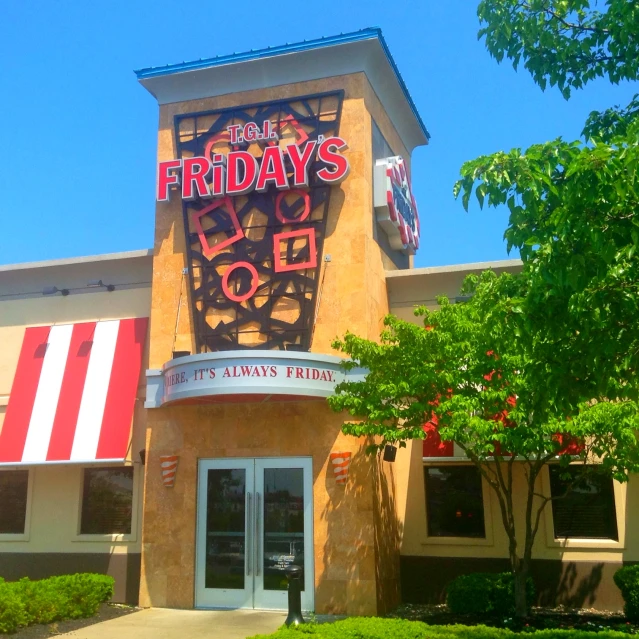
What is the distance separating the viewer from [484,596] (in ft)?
41.7

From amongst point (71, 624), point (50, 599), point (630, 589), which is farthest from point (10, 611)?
point (630, 589)

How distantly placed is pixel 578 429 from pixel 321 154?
789cm

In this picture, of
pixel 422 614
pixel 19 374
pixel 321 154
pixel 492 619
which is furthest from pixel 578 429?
pixel 19 374

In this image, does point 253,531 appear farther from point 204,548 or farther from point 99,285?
point 99,285

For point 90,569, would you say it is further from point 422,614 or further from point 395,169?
point 395,169

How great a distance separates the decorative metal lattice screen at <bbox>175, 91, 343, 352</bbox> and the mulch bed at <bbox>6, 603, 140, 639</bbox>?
210 inches

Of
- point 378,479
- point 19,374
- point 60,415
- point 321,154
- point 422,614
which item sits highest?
point 321,154

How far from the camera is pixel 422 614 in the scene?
13562 millimetres

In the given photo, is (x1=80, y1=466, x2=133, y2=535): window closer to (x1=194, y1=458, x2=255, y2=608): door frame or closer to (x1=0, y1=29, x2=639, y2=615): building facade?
(x1=0, y1=29, x2=639, y2=615): building facade

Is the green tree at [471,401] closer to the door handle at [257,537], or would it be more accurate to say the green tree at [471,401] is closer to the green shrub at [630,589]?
the green shrub at [630,589]

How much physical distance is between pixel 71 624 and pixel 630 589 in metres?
9.71

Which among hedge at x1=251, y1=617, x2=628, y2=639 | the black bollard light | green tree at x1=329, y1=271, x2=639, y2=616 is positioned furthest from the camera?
the black bollard light

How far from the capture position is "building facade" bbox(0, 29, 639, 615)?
45.5 ft

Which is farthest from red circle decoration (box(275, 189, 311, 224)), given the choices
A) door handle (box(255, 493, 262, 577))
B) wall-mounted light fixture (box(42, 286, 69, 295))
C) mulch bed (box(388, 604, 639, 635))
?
mulch bed (box(388, 604, 639, 635))
